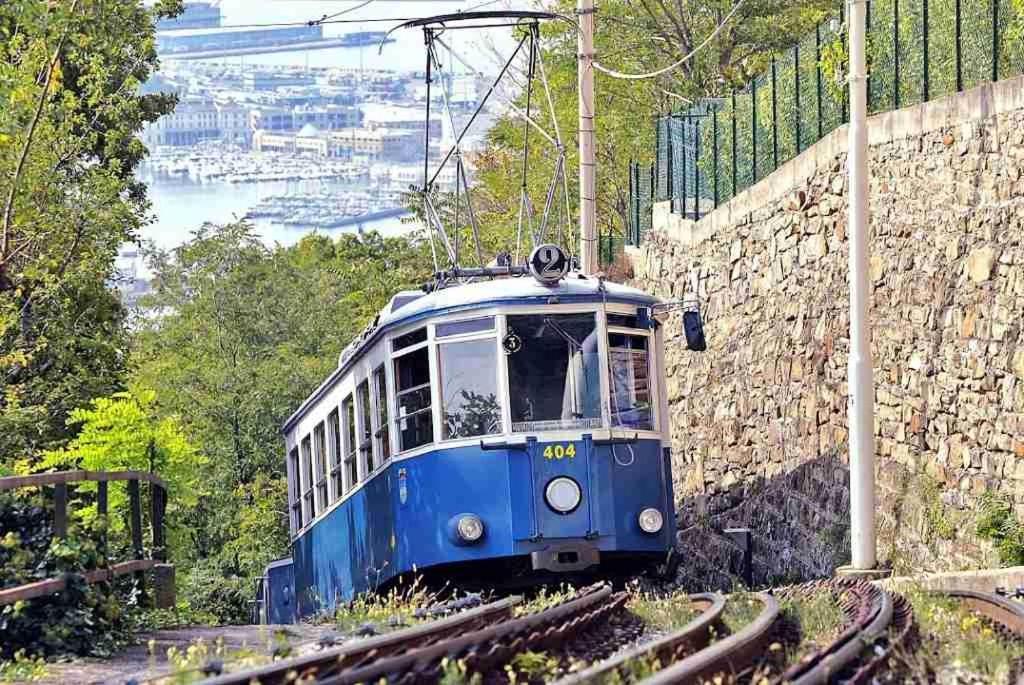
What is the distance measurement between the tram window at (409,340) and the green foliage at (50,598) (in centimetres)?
442

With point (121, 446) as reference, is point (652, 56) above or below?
above

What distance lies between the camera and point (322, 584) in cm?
2117

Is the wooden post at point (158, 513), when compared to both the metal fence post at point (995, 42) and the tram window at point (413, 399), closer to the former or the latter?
the tram window at point (413, 399)

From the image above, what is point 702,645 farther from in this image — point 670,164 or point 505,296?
point 670,164

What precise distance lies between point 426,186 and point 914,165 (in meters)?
4.71

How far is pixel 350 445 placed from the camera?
19.0 m

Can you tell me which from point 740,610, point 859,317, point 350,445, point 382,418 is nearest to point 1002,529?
point 859,317

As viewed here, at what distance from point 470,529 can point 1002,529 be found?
428cm

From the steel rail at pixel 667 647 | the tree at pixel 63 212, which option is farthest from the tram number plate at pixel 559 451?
the tree at pixel 63 212

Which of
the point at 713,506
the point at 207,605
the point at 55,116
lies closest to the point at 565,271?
the point at 713,506

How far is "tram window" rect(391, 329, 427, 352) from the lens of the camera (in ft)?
56.3

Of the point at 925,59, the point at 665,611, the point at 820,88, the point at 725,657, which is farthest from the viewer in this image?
the point at 820,88

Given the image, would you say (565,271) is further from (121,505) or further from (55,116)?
(121,505)

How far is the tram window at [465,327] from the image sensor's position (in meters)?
17.0
